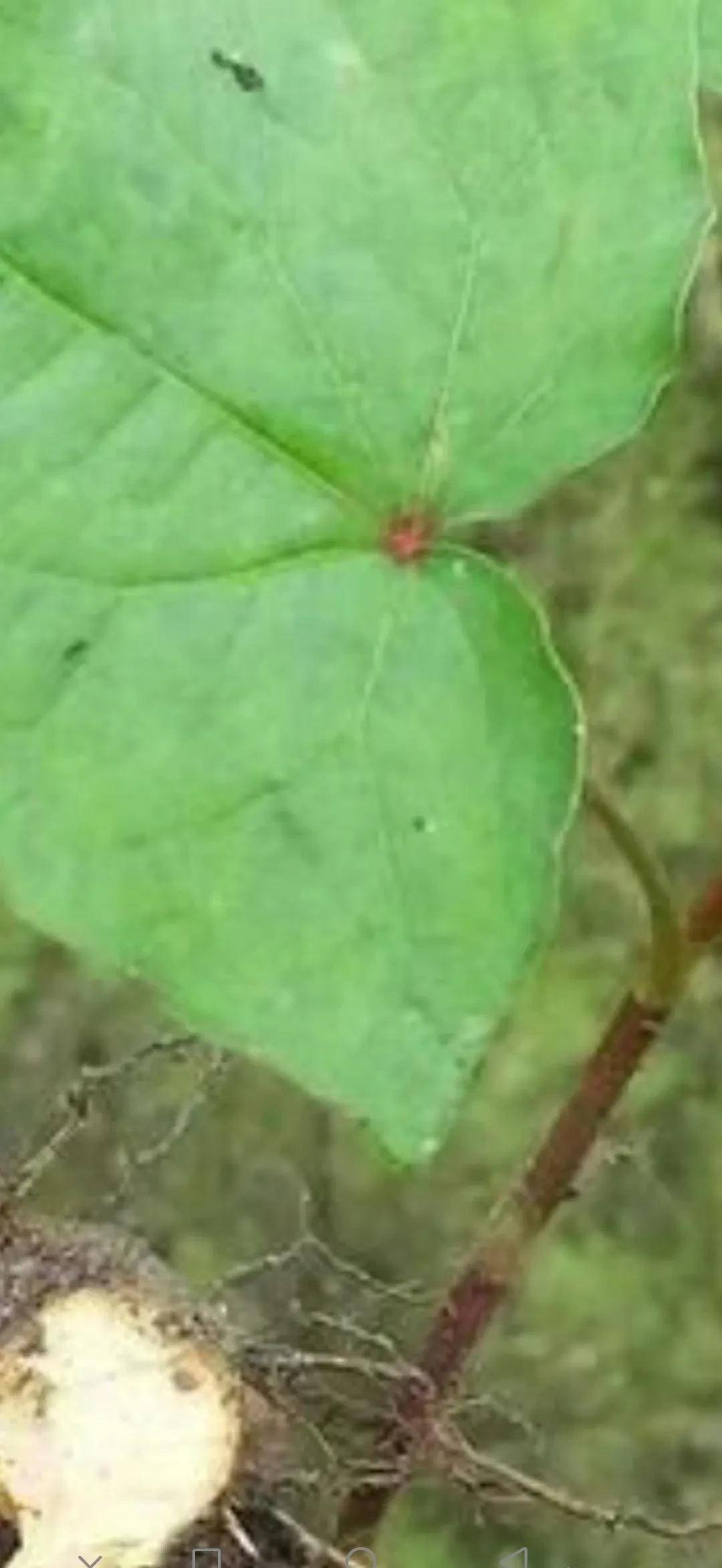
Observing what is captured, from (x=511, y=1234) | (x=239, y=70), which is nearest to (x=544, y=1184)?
(x=511, y=1234)

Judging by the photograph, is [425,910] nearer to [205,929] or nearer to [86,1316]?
[205,929]

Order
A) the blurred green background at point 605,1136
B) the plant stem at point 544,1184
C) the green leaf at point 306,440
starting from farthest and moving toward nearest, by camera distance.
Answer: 1. the blurred green background at point 605,1136
2. the plant stem at point 544,1184
3. the green leaf at point 306,440

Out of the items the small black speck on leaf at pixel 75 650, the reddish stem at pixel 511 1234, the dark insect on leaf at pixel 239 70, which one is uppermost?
the dark insect on leaf at pixel 239 70

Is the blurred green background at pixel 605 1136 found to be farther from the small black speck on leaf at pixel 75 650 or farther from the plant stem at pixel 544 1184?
the small black speck on leaf at pixel 75 650

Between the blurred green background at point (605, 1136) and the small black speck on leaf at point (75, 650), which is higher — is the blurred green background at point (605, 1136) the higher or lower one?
the lower one

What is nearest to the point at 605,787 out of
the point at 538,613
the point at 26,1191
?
the point at 538,613

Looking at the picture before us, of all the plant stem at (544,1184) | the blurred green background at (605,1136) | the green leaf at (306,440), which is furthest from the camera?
the blurred green background at (605,1136)

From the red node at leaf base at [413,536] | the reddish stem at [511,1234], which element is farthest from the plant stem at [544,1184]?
the red node at leaf base at [413,536]

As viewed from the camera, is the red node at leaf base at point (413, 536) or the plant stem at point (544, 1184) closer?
the red node at leaf base at point (413, 536)
